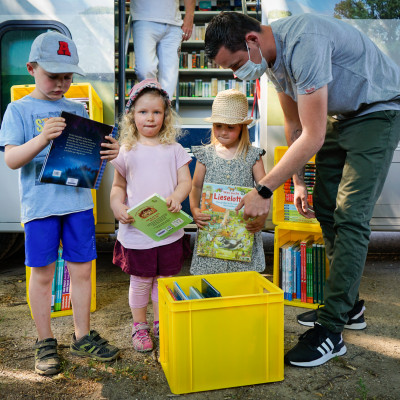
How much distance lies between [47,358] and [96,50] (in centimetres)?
227

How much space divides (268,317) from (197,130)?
232cm

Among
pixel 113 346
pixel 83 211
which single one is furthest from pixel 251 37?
pixel 113 346

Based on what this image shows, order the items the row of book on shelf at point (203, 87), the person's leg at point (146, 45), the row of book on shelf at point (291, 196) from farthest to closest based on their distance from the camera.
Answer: the row of book on shelf at point (203, 87) < the person's leg at point (146, 45) < the row of book on shelf at point (291, 196)

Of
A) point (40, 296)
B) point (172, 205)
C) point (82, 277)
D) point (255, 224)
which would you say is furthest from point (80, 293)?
point (255, 224)

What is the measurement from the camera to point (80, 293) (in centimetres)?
214

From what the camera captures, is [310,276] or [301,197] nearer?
[301,197]

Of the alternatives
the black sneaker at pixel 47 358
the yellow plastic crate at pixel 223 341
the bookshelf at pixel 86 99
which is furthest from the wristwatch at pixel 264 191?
the bookshelf at pixel 86 99

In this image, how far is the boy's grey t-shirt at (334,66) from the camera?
1.78m

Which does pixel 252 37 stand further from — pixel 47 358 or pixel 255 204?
pixel 47 358

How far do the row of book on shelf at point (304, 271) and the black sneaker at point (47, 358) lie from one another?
1570 mm

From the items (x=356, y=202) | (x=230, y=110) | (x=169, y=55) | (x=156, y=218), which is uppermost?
(x=169, y=55)

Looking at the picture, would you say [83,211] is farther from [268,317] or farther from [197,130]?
[197,130]

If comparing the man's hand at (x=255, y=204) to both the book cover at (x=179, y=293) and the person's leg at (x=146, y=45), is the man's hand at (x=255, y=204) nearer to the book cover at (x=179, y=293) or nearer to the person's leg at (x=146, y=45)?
the book cover at (x=179, y=293)

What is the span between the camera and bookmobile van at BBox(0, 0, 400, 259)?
3205 millimetres
